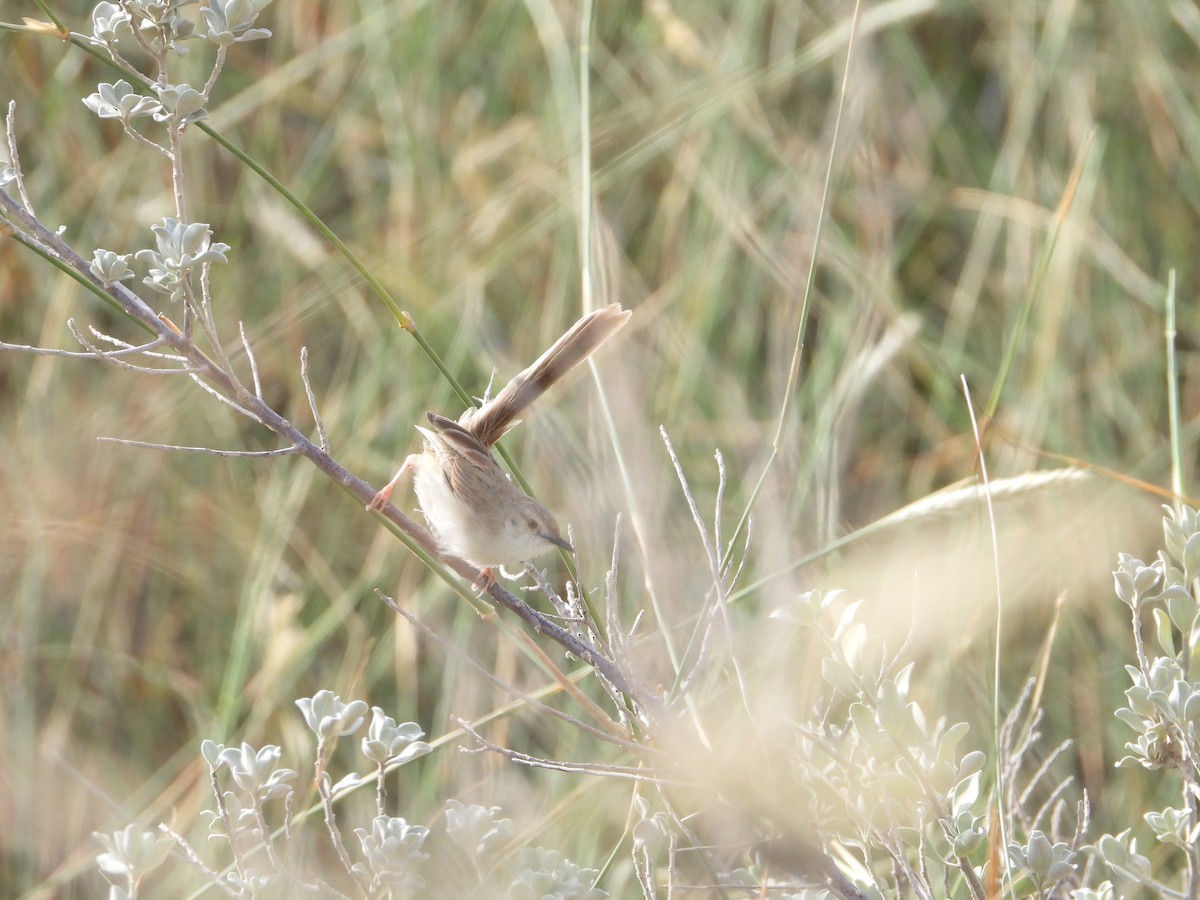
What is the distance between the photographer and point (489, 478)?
242 cm

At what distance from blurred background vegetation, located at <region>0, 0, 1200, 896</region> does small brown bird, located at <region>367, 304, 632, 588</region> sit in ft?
0.88

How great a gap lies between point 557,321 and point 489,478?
899 mm

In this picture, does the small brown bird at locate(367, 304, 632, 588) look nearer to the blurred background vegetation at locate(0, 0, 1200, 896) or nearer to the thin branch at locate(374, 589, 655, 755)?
the blurred background vegetation at locate(0, 0, 1200, 896)

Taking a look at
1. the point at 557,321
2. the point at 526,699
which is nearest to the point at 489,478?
the point at 557,321

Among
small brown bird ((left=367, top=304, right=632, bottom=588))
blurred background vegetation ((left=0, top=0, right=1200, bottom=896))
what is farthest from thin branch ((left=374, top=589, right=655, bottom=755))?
blurred background vegetation ((left=0, top=0, right=1200, bottom=896))

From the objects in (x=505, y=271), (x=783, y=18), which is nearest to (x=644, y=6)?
(x=783, y=18)

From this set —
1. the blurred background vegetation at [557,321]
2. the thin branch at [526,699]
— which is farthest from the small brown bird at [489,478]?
the thin branch at [526,699]

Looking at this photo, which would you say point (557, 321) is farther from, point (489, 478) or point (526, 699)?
point (526, 699)

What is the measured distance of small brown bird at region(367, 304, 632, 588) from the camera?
192 cm

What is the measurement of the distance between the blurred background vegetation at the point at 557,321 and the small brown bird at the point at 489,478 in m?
0.27

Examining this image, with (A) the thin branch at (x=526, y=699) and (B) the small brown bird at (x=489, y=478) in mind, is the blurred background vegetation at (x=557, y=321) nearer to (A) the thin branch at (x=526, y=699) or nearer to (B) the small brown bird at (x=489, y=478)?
(B) the small brown bird at (x=489, y=478)

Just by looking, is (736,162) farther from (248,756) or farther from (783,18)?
(248,756)

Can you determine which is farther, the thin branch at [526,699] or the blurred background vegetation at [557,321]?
the blurred background vegetation at [557,321]

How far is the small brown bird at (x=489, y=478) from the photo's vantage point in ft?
6.29
